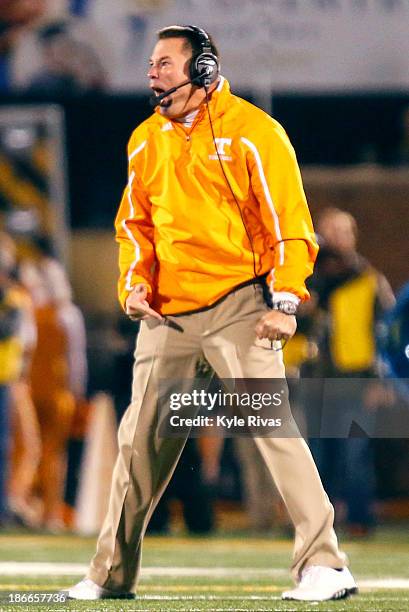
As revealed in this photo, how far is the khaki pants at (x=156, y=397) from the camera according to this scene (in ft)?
19.4

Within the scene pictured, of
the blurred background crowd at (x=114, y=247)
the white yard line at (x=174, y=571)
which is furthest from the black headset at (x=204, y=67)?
the blurred background crowd at (x=114, y=247)

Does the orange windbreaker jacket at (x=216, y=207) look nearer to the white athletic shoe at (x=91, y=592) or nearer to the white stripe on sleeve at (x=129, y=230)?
the white stripe on sleeve at (x=129, y=230)

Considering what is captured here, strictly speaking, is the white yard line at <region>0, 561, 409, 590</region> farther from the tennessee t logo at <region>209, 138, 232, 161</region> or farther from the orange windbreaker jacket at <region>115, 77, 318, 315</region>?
the tennessee t logo at <region>209, 138, 232, 161</region>

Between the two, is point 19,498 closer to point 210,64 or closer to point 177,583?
point 177,583

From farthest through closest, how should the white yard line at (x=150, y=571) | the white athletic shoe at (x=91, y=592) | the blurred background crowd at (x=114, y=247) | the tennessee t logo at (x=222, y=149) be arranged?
the blurred background crowd at (x=114, y=247), the white yard line at (x=150, y=571), the white athletic shoe at (x=91, y=592), the tennessee t logo at (x=222, y=149)

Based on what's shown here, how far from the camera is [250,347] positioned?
590 centimetres

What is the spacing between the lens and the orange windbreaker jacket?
228 inches

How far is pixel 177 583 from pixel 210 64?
2223mm

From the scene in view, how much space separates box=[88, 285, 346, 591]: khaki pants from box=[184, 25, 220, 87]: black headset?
702 millimetres

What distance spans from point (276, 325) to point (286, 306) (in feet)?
0.23

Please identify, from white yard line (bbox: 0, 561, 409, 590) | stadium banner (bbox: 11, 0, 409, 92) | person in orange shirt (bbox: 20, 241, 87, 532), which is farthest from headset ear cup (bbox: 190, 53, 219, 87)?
person in orange shirt (bbox: 20, 241, 87, 532)

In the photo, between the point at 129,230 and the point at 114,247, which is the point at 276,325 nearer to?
the point at 129,230

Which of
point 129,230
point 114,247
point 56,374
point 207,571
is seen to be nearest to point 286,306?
point 129,230

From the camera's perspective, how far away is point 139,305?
5.88 m
